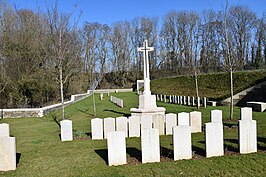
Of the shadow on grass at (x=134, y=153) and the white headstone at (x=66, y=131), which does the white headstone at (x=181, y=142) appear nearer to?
the shadow on grass at (x=134, y=153)

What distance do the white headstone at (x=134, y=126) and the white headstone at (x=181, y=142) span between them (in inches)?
119

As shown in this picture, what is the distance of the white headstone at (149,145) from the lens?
5.94m

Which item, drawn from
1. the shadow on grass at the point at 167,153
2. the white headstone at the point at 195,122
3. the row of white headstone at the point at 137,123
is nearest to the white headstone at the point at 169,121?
the row of white headstone at the point at 137,123

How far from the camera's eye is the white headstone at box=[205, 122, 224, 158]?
6.11m

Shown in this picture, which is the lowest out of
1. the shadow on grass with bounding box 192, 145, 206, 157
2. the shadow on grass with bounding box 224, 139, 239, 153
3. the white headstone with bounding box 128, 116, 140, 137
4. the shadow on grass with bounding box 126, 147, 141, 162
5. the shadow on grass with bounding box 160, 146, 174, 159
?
the shadow on grass with bounding box 126, 147, 141, 162

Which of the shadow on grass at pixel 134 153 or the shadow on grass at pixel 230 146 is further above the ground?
Result: the shadow on grass at pixel 230 146

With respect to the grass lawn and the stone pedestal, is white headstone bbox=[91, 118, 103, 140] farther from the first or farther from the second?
the stone pedestal

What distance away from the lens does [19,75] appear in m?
24.7

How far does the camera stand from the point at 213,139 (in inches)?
241

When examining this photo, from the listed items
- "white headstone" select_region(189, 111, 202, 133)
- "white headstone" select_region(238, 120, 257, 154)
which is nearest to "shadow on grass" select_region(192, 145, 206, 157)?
"white headstone" select_region(238, 120, 257, 154)

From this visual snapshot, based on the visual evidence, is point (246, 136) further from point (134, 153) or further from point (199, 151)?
point (134, 153)

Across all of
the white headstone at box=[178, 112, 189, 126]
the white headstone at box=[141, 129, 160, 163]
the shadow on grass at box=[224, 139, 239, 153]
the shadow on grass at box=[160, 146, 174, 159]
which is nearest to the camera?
the white headstone at box=[141, 129, 160, 163]

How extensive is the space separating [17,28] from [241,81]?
2141cm

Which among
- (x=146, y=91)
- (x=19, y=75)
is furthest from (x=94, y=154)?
(x=19, y=75)
